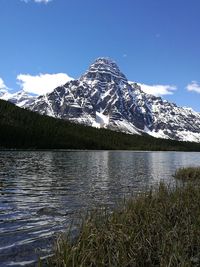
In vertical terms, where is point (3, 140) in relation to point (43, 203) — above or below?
above

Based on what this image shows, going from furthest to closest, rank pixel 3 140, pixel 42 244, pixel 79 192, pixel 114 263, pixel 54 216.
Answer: pixel 3 140 → pixel 79 192 → pixel 54 216 → pixel 42 244 → pixel 114 263

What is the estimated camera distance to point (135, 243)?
503 inches

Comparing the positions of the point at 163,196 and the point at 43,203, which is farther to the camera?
the point at 43,203

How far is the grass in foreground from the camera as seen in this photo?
1166 cm

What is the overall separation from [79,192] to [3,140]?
523 ft

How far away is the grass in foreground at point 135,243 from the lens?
38.3 ft

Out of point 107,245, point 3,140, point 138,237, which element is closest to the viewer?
point 107,245

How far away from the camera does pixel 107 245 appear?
12859mm

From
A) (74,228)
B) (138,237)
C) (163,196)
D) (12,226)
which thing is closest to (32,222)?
(12,226)

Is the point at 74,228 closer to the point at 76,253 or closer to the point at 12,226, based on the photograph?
the point at 12,226

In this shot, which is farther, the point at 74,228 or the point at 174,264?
the point at 74,228

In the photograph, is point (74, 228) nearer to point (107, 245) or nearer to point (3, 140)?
point (107, 245)

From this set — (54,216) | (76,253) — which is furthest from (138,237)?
(54,216)

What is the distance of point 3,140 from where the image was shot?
190 m
